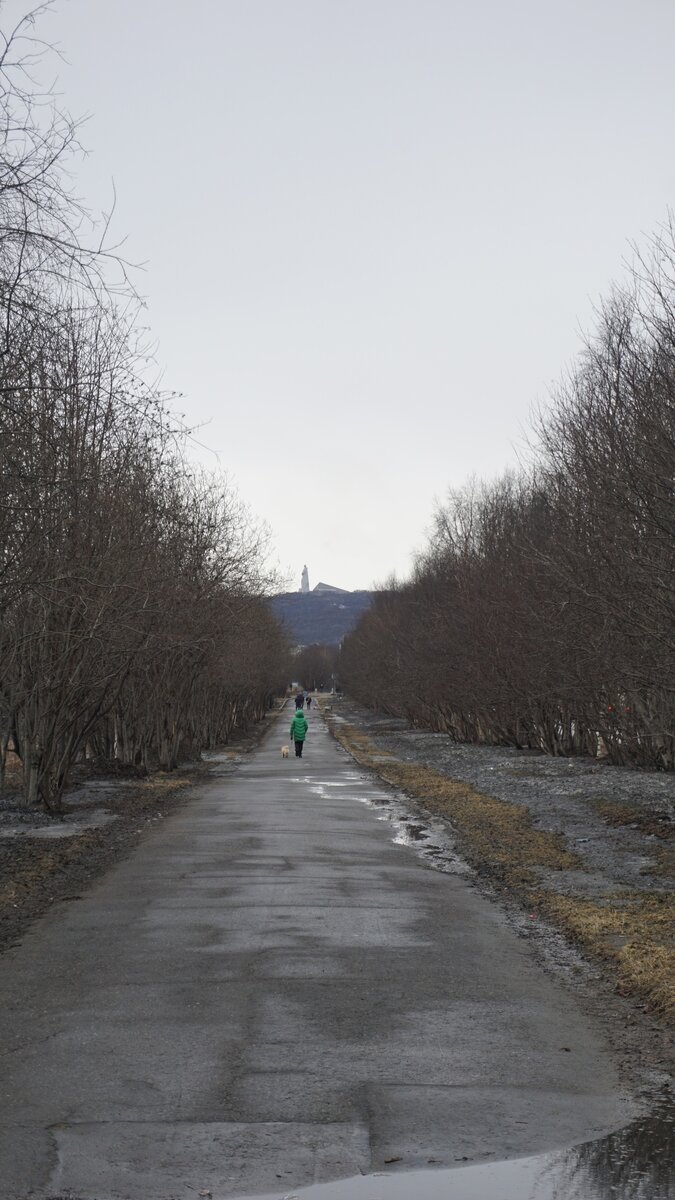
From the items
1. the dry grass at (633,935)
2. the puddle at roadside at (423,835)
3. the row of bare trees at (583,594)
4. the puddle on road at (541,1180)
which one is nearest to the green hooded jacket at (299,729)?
the row of bare trees at (583,594)

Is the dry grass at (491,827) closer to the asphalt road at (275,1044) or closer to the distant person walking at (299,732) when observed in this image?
the asphalt road at (275,1044)

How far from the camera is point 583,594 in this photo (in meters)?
22.2

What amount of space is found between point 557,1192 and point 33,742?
766 inches

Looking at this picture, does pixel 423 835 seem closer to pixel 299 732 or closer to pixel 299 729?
pixel 299 732

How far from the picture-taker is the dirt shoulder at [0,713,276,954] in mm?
13258

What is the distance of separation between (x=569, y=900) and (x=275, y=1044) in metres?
6.36

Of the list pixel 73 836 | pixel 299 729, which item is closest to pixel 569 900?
pixel 73 836

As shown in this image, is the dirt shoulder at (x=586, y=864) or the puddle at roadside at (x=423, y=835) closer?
the dirt shoulder at (x=586, y=864)

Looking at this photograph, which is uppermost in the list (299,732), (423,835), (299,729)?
(299,729)

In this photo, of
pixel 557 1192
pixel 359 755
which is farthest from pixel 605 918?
pixel 359 755

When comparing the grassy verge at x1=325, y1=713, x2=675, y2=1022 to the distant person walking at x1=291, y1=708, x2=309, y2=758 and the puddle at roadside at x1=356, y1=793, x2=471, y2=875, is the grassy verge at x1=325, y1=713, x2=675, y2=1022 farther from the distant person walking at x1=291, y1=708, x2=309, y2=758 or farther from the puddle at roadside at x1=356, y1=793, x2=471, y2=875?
the distant person walking at x1=291, y1=708, x2=309, y2=758

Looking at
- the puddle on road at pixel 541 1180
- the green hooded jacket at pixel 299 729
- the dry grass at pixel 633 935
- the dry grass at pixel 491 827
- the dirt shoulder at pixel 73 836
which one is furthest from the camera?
the green hooded jacket at pixel 299 729

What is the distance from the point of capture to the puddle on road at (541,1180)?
503 cm

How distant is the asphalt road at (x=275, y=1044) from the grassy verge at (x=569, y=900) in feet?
2.02
